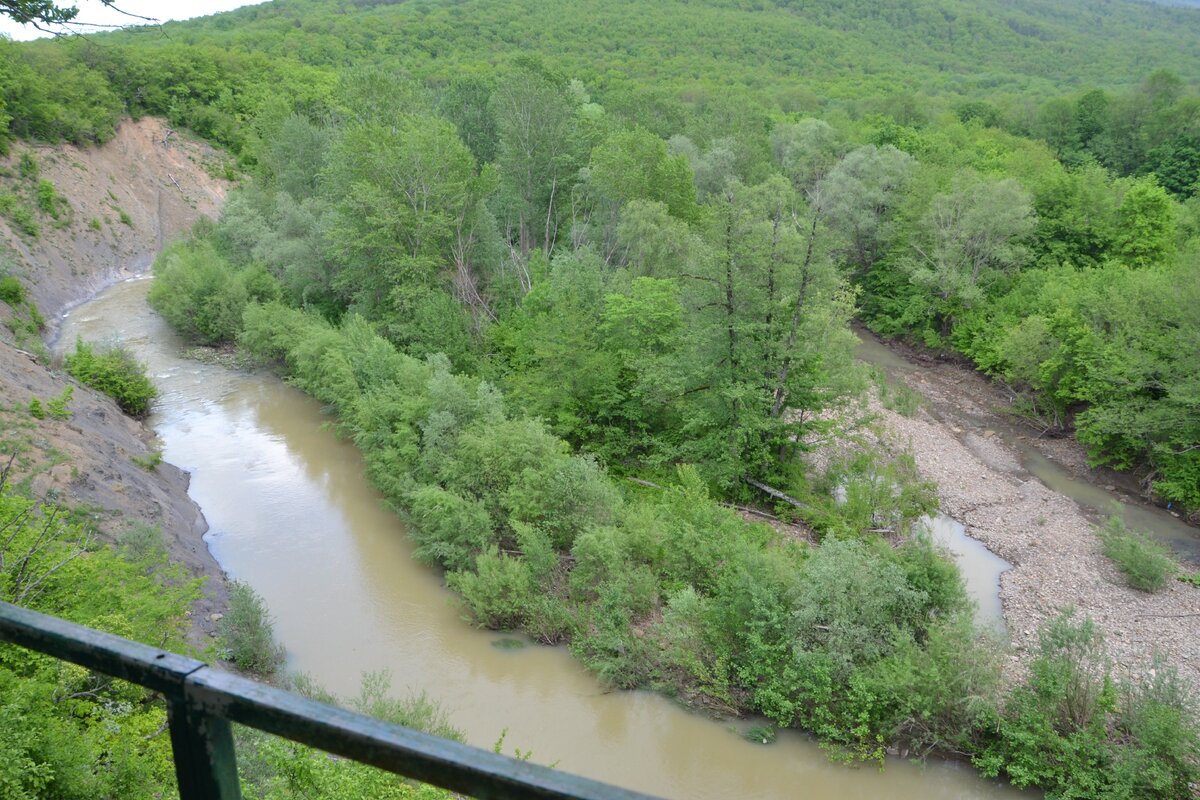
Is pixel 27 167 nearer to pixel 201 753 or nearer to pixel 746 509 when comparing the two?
pixel 746 509

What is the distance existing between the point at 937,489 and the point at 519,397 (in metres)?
12.2

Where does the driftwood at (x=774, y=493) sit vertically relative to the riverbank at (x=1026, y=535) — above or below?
above

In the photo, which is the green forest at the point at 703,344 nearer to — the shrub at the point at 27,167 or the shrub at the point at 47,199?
the shrub at the point at 27,167

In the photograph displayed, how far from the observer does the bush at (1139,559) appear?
17.5 metres

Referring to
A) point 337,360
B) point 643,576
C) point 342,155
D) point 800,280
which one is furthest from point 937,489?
point 342,155

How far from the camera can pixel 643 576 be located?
626 inches

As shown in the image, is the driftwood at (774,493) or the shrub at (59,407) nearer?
the shrub at (59,407)

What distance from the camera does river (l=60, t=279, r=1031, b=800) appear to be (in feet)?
42.1

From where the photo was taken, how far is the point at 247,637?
47.2ft

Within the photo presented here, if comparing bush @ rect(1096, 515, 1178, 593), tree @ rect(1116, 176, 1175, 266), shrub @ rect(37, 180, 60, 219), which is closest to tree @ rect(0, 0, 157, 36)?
bush @ rect(1096, 515, 1178, 593)

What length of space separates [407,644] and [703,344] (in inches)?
407

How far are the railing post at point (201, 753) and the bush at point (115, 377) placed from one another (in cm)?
2697

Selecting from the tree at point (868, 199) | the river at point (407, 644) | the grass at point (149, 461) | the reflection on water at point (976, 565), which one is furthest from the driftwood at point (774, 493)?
the tree at point (868, 199)

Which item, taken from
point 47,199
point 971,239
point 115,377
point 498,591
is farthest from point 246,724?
point 47,199
